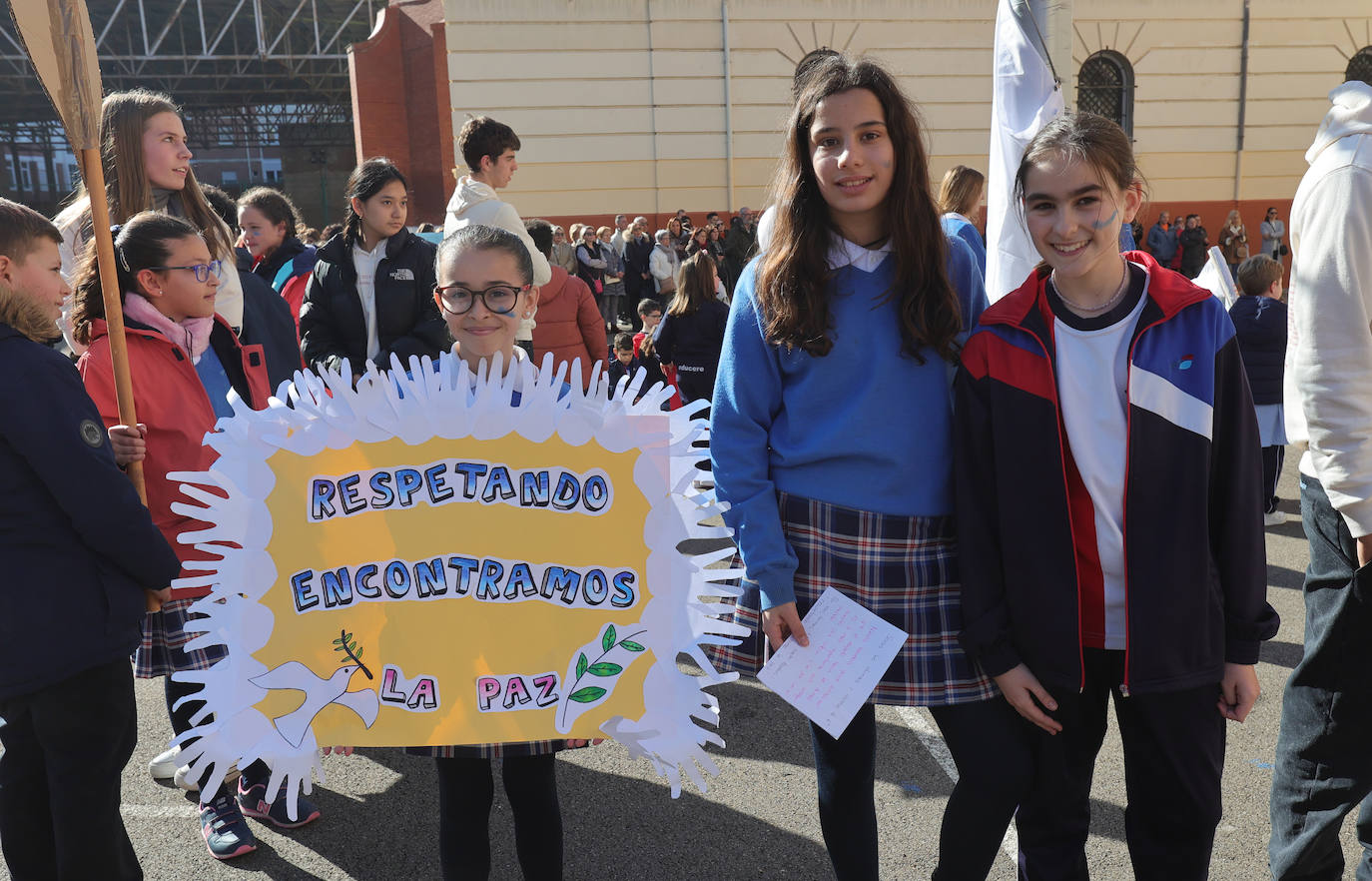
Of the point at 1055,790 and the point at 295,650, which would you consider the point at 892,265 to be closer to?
the point at 1055,790

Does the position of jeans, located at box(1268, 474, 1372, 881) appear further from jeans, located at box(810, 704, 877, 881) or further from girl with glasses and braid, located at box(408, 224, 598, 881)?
girl with glasses and braid, located at box(408, 224, 598, 881)

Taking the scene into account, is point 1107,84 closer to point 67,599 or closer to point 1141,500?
point 1141,500

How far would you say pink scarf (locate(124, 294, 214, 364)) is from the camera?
8.84 ft

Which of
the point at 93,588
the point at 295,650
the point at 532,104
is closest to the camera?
the point at 295,650

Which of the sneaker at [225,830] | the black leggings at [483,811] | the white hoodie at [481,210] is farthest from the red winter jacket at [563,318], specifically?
the black leggings at [483,811]

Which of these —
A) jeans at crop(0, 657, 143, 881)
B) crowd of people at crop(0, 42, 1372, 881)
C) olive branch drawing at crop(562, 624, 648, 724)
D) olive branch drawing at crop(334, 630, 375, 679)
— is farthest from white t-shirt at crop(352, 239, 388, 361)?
olive branch drawing at crop(562, 624, 648, 724)

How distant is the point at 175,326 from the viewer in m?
2.75

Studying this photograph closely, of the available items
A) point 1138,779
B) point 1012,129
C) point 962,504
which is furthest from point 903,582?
point 1012,129

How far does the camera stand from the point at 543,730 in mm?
1947

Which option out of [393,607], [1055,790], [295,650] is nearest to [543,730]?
[393,607]

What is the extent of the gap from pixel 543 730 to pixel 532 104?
56.8 ft

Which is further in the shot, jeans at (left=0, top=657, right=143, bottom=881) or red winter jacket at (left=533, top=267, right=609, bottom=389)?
red winter jacket at (left=533, top=267, right=609, bottom=389)

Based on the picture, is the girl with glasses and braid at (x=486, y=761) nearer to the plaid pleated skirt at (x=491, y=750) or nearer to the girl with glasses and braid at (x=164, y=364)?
the plaid pleated skirt at (x=491, y=750)

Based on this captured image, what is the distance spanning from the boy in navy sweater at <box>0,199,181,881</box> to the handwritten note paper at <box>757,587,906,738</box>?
1406 millimetres
